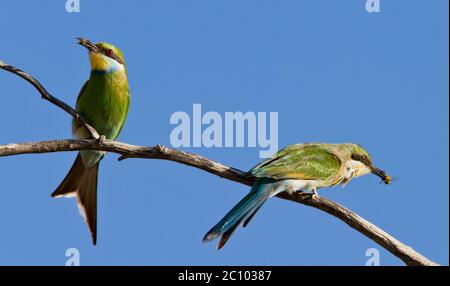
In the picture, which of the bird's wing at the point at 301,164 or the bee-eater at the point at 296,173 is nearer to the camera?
the bee-eater at the point at 296,173

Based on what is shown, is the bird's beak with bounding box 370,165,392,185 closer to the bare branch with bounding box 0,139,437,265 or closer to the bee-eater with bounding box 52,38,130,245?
the bare branch with bounding box 0,139,437,265

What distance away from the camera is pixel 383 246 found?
15.9 ft

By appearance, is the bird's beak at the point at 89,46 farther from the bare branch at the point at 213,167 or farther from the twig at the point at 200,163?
the bare branch at the point at 213,167

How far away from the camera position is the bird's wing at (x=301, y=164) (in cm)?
492

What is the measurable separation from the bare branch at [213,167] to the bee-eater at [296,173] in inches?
4.3

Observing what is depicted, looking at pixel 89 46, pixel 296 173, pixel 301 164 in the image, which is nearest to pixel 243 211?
pixel 296 173

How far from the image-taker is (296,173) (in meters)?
5.02

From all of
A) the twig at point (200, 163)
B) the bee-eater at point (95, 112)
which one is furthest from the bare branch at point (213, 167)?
the bee-eater at point (95, 112)

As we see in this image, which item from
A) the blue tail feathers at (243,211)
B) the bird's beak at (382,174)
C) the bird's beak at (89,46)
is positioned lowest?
the blue tail feathers at (243,211)

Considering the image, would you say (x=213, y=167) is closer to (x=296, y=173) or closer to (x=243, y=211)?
(x=243, y=211)

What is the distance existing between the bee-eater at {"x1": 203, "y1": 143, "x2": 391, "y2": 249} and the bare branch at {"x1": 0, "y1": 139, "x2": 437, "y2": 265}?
0.11m

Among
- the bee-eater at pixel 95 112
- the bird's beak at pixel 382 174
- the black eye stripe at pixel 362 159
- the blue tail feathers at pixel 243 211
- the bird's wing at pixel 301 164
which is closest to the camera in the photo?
the blue tail feathers at pixel 243 211

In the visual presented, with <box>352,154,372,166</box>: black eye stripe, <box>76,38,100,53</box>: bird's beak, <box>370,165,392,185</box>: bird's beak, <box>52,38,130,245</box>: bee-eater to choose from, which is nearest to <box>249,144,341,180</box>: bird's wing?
<box>352,154,372,166</box>: black eye stripe
